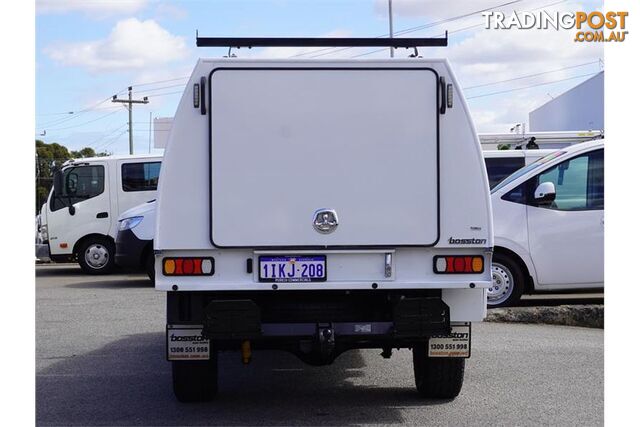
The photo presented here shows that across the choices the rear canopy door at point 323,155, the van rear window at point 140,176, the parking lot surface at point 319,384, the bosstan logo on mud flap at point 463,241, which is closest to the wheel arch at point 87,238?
the van rear window at point 140,176

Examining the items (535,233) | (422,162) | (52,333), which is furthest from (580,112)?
(422,162)

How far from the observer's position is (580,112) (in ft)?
107

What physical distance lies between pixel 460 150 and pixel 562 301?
726 cm

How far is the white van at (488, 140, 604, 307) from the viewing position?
A: 36.8 feet

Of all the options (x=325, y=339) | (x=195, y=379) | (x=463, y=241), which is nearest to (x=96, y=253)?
(x=195, y=379)

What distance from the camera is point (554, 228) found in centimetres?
1123

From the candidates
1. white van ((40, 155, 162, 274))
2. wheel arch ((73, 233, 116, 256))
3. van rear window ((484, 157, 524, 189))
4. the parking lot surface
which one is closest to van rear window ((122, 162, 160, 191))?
white van ((40, 155, 162, 274))

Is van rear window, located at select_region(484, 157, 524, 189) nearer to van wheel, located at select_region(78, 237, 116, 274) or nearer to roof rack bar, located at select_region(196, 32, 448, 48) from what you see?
van wheel, located at select_region(78, 237, 116, 274)

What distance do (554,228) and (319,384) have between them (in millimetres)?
4541

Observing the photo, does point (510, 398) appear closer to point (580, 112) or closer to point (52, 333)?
point (52, 333)

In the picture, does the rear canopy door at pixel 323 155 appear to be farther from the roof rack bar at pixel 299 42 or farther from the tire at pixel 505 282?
the tire at pixel 505 282

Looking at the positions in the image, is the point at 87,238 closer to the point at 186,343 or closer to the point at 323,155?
the point at 186,343

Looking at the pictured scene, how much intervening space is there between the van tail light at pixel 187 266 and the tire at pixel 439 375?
71.6 inches

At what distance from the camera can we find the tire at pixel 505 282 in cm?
1133
